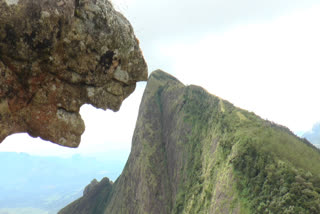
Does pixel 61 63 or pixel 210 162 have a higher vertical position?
pixel 61 63

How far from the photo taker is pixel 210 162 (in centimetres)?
5328

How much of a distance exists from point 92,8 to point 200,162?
5425cm

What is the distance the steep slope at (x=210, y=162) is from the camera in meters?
31.8

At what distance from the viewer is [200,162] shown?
60.2 meters

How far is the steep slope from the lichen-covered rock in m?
28.6

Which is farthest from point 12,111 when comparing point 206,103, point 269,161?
point 206,103

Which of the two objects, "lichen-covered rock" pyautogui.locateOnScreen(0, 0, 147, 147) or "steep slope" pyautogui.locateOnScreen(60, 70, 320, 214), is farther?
"steep slope" pyautogui.locateOnScreen(60, 70, 320, 214)

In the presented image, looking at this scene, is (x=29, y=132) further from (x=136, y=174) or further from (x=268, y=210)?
(x=136, y=174)

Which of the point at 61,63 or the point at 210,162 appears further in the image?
the point at 210,162

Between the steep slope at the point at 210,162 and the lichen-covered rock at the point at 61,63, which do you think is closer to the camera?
the lichen-covered rock at the point at 61,63

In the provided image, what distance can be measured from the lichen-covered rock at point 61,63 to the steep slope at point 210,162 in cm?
2864

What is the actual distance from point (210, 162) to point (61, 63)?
47.4 m

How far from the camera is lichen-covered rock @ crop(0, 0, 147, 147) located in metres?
12.6

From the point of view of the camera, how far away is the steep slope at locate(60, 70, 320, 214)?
31.8 meters
